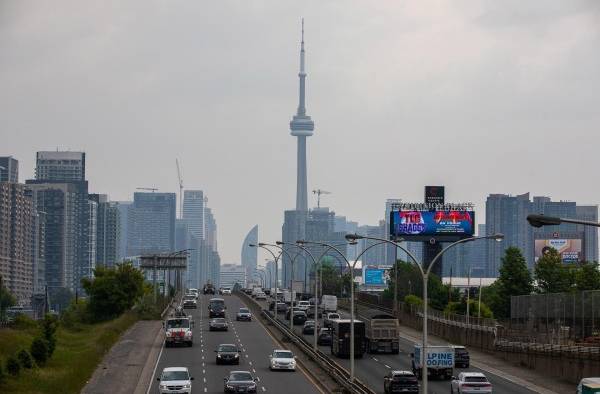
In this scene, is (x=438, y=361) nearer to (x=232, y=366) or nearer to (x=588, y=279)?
(x=232, y=366)

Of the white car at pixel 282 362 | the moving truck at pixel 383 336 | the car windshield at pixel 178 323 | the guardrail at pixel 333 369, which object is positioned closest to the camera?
the guardrail at pixel 333 369

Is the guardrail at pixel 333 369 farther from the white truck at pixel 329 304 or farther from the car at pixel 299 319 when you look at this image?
the white truck at pixel 329 304

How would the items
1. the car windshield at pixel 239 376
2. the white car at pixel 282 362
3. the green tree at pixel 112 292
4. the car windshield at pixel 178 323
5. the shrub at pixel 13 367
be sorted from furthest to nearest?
1. the green tree at pixel 112 292
2. the car windshield at pixel 178 323
3. the white car at pixel 282 362
4. the shrub at pixel 13 367
5. the car windshield at pixel 239 376

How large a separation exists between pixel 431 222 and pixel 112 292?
41132 mm

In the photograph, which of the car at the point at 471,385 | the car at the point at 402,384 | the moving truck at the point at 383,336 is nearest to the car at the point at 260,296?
the moving truck at the point at 383,336

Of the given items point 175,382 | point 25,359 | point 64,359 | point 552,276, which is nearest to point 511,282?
point 552,276

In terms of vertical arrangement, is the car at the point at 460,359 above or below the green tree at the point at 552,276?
below

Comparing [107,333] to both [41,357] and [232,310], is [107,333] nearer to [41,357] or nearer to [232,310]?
[41,357]

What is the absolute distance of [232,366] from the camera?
78.5 m

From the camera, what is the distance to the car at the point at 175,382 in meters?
60.1

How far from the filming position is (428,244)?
155125 mm

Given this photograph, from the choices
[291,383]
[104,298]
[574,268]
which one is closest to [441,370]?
[291,383]

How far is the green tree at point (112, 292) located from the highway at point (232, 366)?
1677 centimetres

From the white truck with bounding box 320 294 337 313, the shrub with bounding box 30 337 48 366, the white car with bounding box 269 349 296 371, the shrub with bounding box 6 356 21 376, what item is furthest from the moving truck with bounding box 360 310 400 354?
the white truck with bounding box 320 294 337 313
